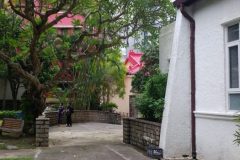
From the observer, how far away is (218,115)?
33.9 feet

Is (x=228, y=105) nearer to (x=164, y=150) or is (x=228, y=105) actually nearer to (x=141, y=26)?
(x=164, y=150)

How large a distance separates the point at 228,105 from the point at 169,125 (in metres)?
2.16

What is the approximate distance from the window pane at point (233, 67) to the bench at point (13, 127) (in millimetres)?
10804

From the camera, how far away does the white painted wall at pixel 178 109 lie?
11789 millimetres

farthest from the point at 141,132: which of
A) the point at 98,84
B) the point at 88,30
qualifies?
the point at 98,84

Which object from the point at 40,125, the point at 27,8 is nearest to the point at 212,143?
the point at 40,125

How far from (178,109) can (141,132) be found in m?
2.78

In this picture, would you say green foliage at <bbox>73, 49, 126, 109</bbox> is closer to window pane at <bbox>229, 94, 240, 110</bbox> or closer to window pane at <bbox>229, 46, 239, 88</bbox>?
window pane at <bbox>229, 46, 239, 88</bbox>

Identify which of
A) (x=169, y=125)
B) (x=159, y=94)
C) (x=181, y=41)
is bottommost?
(x=169, y=125)

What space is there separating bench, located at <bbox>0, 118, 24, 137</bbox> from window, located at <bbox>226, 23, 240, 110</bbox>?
10753 millimetres

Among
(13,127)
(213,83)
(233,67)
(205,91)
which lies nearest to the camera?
(233,67)

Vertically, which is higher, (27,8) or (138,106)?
(27,8)

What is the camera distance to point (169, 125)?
464 inches

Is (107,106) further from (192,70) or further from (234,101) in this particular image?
(234,101)
